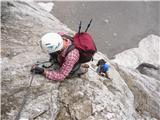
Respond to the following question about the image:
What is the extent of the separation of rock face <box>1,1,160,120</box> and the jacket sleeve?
0.75 feet

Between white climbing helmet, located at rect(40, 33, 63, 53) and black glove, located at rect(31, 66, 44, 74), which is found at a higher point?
white climbing helmet, located at rect(40, 33, 63, 53)

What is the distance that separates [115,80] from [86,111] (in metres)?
2.80

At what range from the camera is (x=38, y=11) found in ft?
58.7

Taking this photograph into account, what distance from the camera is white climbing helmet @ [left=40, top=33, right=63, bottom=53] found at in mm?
10594

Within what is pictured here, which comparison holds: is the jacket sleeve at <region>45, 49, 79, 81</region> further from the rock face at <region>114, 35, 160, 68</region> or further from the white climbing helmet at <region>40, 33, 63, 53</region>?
the rock face at <region>114, 35, 160, 68</region>

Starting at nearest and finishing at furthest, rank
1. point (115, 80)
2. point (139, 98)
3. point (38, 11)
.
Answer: point (115, 80)
point (139, 98)
point (38, 11)

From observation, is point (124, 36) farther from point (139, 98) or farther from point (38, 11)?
point (139, 98)

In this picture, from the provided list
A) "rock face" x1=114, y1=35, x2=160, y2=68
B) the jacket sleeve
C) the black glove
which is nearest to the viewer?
the jacket sleeve

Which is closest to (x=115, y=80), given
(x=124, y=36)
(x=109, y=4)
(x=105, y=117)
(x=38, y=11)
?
(x=105, y=117)

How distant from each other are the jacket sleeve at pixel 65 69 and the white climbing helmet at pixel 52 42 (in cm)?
44

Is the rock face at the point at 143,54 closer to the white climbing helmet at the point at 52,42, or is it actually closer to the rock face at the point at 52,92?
the rock face at the point at 52,92

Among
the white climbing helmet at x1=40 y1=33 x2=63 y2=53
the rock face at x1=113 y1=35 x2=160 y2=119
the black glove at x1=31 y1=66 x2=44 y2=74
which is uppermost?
the white climbing helmet at x1=40 y1=33 x2=63 y2=53

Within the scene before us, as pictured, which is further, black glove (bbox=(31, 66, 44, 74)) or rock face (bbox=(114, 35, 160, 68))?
rock face (bbox=(114, 35, 160, 68))

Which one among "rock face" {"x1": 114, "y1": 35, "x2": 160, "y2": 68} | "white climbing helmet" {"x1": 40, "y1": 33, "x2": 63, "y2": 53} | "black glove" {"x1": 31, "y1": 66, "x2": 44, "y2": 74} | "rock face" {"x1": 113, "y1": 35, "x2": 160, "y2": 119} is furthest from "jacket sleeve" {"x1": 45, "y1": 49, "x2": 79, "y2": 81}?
"rock face" {"x1": 114, "y1": 35, "x2": 160, "y2": 68}
